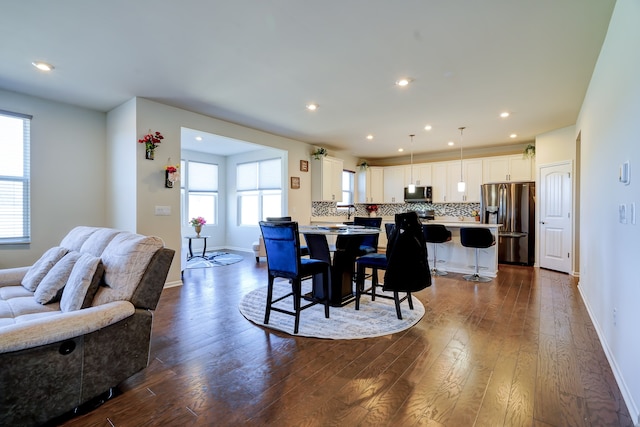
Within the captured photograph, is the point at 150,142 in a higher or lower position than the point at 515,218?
higher

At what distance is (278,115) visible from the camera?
187 inches

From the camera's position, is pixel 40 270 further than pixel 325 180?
No

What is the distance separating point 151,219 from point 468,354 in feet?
13.4

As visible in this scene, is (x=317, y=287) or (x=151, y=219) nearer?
(x=317, y=287)

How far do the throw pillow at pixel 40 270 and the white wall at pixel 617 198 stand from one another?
4020 mm

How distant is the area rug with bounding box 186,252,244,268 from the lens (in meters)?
5.85

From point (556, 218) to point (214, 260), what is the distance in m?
6.63

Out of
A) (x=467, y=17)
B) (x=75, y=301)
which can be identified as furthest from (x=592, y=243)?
(x=75, y=301)

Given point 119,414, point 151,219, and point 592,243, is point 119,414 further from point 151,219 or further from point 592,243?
point 592,243

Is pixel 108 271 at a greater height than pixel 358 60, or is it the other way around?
pixel 358 60

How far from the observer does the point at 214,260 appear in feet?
21.0

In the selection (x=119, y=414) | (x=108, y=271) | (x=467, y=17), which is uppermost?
(x=467, y=17)

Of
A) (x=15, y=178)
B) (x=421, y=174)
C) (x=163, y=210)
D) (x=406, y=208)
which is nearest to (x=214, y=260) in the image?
(x=163, y=210)

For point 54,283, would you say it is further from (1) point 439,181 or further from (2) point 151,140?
(1) point 439,181
